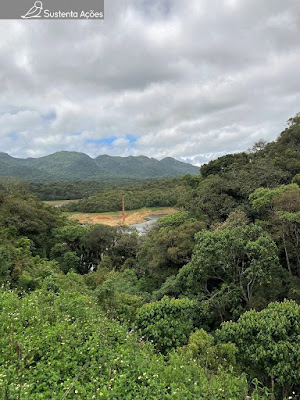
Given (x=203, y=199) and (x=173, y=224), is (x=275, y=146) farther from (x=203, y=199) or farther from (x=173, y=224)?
(x=173, y=224)

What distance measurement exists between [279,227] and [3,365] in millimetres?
11237

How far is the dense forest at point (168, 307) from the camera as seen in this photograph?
12.7 feet

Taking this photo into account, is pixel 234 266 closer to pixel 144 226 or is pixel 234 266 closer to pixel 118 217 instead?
pixel 144 226

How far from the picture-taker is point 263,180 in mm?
18812

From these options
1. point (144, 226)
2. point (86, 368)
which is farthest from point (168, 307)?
point (144, 226)

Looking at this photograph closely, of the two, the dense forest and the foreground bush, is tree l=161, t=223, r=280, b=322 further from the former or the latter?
the foreground bush

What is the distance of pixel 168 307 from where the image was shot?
25.3 feet

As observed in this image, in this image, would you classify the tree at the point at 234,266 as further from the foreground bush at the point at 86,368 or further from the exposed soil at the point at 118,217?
the exposed soil at the point at 118,217

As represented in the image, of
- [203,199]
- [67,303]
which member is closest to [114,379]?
[67,303]

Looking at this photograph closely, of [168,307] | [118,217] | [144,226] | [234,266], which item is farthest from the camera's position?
[118,217]

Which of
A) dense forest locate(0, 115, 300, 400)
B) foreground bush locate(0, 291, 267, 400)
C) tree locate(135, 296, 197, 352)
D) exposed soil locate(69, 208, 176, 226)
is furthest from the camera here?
exposed soil locate(69, 208, 176, 226)

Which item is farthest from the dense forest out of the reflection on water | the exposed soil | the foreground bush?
the exposed soil

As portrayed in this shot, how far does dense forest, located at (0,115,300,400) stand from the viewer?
386 centimetres

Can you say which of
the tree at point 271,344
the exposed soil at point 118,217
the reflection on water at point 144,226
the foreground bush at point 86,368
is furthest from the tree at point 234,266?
the exposed soil at point 118,217
